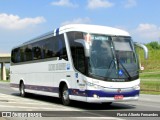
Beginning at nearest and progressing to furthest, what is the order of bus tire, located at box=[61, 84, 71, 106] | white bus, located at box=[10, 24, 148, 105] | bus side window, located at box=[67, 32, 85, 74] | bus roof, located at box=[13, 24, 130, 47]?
white bus, located at box=[10, 24, 148, 105] → bus side window, located at box=[67, 32, 85, 74] → bus roof, located at box=[13, 24, 130, 47] → bus tire, located at box=[61, 84, 71, 106]

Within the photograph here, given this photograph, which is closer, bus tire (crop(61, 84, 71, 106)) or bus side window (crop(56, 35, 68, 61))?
bus tire (crop(61, 84, 71, 106))

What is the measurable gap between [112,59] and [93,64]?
2.73ft

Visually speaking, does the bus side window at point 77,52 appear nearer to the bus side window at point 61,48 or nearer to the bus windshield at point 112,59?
the bus windshield at point 112,59

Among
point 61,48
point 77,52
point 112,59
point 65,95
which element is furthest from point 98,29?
point 65,95

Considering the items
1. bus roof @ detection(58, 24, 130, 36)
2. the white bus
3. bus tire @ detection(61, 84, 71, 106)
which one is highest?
bus roof @ detection(58, 24, 130, 36)

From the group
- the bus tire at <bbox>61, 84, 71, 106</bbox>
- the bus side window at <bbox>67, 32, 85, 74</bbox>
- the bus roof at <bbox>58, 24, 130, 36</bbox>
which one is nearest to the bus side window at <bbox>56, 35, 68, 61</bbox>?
the bus side window at <bbox>67, 32, 85, 74</bbox>

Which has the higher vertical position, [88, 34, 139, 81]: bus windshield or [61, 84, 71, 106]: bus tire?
[88, 34, 139, 81]: bus windshield

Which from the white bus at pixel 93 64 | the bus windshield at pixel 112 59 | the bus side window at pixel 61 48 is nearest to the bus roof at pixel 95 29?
the white bus at pixel 93 64

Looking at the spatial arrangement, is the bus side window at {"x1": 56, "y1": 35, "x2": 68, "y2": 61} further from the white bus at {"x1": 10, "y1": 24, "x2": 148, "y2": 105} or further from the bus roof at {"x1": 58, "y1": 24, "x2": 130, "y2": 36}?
the bus roof at {"x1": 58, "y1": 24, "x2": 130, "y2": 36}

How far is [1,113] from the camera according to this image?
14172 millimetres

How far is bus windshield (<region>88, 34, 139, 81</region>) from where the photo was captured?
15750mm

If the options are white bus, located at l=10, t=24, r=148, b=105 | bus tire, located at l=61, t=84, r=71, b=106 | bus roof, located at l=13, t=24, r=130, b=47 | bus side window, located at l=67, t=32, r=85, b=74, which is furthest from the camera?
bus tire, located at l=61, t=84, r=71, b=106

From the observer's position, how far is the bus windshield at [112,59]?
51.7 feet

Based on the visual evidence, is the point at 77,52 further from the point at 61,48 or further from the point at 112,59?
the point at 61,48
